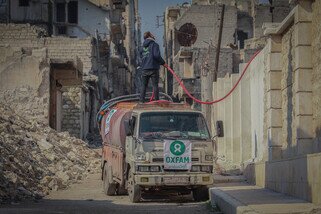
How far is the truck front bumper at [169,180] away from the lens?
13.4 meters

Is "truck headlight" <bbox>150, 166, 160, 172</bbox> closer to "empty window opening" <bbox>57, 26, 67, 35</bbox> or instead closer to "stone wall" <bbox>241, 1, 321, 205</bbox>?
"stone wall" <bbox>241, 1, 321, 205</bbox>

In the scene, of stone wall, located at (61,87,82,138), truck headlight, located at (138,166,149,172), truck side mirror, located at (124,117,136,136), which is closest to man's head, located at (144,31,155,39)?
truck side mirror, located at (124,117,136,136)

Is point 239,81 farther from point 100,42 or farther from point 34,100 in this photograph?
point 100,42

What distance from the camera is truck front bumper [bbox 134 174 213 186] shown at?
1343 cm

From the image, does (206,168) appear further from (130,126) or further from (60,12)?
(60,12)

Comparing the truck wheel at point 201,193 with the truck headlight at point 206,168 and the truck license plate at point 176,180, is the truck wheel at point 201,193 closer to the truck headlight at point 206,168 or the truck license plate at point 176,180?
the truck headlight at point 206,168

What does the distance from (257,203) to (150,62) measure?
24.0ft

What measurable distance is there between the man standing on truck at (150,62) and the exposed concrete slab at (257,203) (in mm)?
4119

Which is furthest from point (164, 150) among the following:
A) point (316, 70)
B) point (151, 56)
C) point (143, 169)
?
point (316, 70)

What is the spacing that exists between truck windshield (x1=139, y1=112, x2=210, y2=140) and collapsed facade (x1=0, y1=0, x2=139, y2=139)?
45.7 feet

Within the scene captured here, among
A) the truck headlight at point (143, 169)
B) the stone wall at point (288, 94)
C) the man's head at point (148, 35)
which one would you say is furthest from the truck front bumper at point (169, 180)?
the man's head at point (148, 35)

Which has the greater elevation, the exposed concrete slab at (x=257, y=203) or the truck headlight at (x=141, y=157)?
the truck headlight at (x=141, y=157)

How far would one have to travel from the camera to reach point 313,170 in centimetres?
879

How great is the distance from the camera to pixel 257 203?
32.0ft
